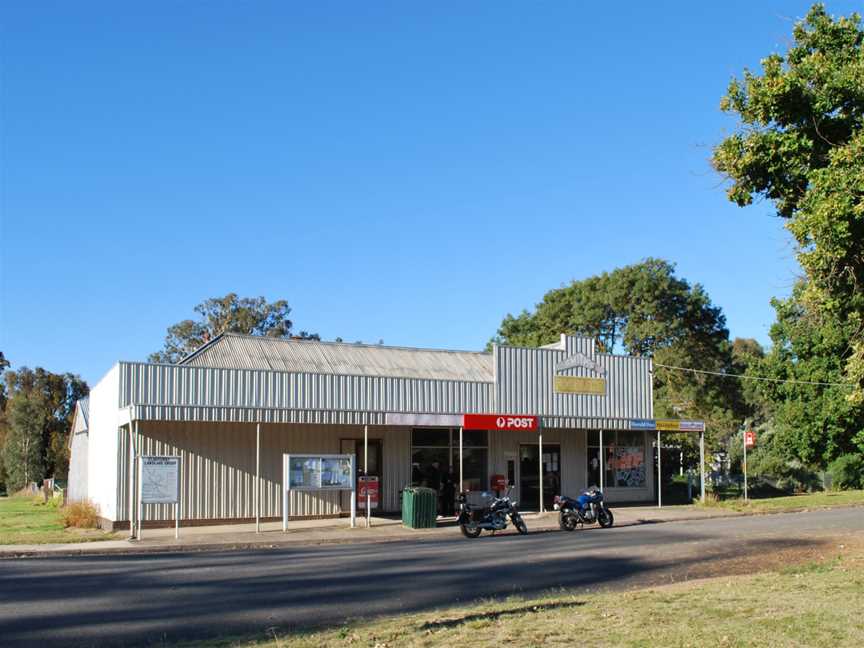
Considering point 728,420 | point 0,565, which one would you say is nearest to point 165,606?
point 0,565

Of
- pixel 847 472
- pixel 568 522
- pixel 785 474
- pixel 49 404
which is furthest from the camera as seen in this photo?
pixel 49 404

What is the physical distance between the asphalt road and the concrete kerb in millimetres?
1446

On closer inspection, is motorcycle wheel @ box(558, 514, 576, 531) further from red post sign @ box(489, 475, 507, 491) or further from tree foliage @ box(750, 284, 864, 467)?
tree foliage @ box(750, 284, 864, 467)

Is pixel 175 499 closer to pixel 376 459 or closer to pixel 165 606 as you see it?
pixel 376 459

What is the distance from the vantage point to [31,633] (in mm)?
10047

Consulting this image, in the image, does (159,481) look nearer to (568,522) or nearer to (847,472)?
(568,522)

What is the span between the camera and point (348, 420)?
2667cm

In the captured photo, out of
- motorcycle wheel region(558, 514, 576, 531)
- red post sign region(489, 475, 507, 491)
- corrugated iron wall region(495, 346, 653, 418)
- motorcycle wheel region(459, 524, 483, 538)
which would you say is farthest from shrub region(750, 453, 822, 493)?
motorcycle wheel region(459, 524, 483, 538)

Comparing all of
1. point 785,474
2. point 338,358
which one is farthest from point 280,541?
point 785,474

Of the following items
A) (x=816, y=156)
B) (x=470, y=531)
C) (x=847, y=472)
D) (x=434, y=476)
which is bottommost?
(x=847, y=472)

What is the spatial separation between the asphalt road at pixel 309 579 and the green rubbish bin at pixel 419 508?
10.5ft

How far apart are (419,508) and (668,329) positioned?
30722mm

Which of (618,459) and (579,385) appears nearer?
(579,385)

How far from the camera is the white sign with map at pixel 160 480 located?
22.9 metres
